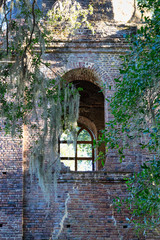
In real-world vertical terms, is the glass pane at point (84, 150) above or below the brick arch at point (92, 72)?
below

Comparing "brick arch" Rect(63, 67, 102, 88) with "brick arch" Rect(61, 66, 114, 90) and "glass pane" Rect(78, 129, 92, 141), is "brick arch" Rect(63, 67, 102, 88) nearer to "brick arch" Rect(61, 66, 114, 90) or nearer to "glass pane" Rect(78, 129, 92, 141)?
"brick arch" Rect(61, 66, 114, 90)

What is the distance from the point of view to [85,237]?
11109mm

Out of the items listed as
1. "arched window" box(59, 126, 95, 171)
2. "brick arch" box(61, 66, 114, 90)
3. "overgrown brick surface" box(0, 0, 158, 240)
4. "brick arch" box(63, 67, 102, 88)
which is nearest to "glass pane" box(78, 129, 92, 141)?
"arched window" box(59, 126, 95, 171)

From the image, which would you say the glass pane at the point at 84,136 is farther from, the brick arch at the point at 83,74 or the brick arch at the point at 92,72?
the brick arch at the point at 92,72

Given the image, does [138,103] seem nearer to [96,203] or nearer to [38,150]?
[38,150]

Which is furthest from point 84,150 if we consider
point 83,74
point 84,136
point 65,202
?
point 65,202

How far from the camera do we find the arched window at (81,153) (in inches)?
675

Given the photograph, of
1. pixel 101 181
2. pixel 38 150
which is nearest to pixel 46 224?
pixel 101 181

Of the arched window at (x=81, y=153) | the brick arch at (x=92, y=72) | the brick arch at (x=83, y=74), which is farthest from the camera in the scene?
the arched window at (x=81, y=153)

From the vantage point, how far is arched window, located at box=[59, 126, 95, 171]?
17141mm

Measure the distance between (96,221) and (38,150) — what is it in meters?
3.33

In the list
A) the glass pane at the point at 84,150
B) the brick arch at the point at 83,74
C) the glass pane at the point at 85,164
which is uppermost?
the brick arch at the point at 83,74

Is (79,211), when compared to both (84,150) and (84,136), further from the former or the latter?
(84,136)

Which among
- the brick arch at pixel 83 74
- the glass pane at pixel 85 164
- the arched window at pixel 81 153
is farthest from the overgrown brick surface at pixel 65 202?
the glass pane at pixel 85 164
